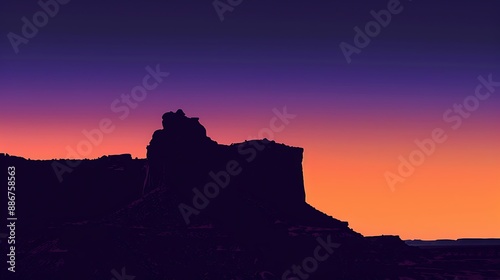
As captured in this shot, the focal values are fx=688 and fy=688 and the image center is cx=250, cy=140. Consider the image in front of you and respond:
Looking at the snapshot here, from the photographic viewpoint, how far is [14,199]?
106 meters

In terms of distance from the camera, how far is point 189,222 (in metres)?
81.9

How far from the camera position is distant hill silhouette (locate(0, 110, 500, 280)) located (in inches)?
2889

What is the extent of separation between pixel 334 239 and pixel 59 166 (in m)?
50.0

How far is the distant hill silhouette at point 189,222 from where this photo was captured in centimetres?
7338

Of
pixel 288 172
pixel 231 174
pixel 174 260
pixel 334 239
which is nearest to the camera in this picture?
pixel 174 260

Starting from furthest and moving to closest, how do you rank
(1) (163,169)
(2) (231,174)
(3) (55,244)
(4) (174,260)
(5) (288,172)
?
1. (5) (288,172)
2. (2) (231,174)
3. (1) (163,169)
4. (3) (55,244)
5. (4) (174,260)

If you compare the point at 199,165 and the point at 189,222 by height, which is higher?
the point at 199,165

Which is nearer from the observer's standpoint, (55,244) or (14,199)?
(55,244)

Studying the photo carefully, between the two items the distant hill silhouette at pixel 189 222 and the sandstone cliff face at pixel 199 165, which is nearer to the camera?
the distant hill silhouette at pixel 189 222

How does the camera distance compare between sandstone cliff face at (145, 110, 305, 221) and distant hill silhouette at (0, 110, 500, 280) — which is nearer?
distant hill silhouette at (0, 110, 500, 280)

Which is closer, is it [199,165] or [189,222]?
[189,222]

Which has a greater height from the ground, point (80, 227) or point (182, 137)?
point (182, 137)

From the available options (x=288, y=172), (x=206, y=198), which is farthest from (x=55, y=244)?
(x=288, y=172)

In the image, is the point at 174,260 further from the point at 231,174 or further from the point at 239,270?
the point at 231,174
